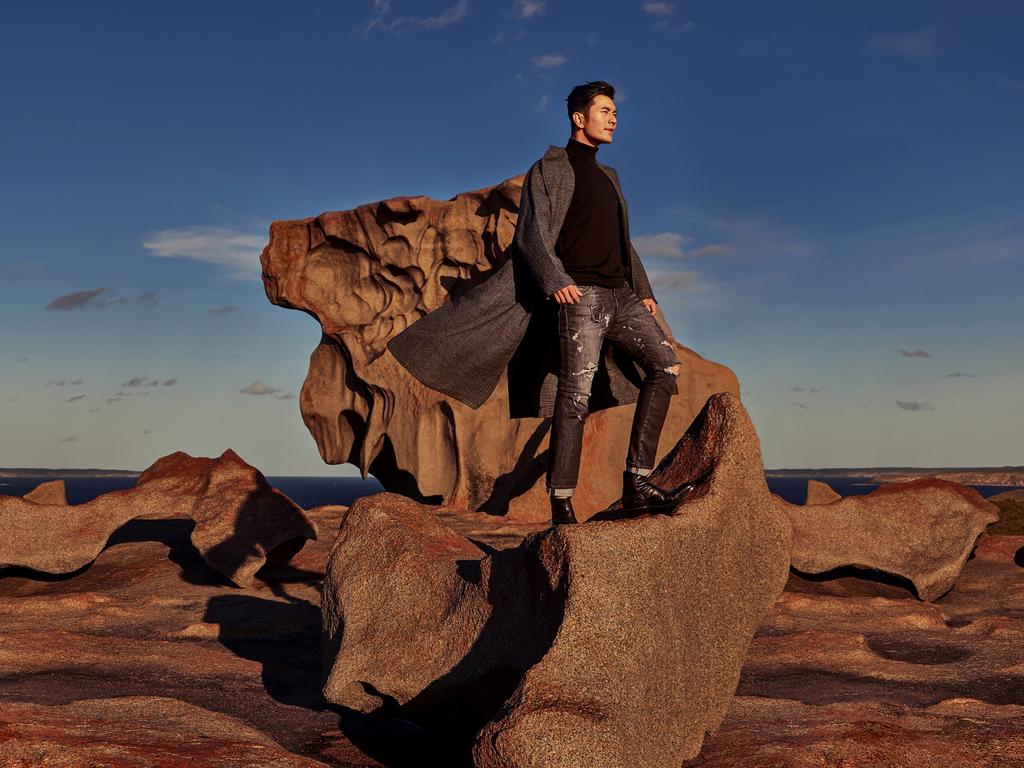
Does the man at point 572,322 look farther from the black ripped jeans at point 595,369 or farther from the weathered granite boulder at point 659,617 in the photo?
the weathered granite boulder at point 659,617

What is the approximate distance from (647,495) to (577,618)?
41.3 inches

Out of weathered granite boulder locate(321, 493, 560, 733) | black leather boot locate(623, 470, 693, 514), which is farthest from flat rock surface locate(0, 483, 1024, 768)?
black leather boot locate(623, 470, 693, 514)

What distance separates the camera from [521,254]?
5164 millimetres

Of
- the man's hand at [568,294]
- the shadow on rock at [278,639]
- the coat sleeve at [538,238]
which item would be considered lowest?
the shadow on rock at [278,639]

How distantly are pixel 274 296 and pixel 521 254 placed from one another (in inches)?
664

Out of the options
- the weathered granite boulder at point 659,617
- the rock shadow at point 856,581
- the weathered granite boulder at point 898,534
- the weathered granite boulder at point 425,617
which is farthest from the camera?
the rock shadow at point 856,581

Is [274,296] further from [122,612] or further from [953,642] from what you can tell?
[953,642]

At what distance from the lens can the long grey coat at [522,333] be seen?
16.8 ft

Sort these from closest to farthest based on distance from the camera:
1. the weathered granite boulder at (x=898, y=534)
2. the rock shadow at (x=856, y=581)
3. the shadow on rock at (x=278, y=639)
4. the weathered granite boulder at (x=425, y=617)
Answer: the weathered granite boulder at (x=425, y=617) < the shadow on rock at (x=278, y=639) < the weathered granite boulder at (x=898, y=534) < the rock shadow at (x=856, y=581)

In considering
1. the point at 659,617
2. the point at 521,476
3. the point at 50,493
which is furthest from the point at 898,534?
the point at 50,493

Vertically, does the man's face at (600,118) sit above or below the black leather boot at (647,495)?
above

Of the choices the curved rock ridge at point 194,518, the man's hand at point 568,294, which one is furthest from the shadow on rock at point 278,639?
the man's hand at point 568,294

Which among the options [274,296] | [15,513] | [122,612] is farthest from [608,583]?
[274,296]

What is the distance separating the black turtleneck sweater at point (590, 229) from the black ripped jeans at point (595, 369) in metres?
0.09
